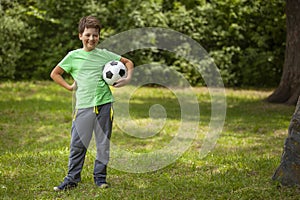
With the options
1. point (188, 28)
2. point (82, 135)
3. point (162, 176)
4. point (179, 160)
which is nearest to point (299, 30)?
point (188, 28)

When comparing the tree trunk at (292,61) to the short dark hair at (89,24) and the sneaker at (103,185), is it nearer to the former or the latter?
the sneaker at (103,185)

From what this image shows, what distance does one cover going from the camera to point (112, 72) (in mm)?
4809

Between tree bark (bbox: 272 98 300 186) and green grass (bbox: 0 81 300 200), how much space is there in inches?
4.5

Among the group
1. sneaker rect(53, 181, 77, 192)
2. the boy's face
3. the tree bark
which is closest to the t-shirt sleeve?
the boy's face

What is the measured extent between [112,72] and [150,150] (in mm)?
2518

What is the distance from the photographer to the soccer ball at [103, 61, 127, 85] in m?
4.81

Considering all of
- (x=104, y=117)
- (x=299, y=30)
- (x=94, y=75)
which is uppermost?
(x=299, y=30)

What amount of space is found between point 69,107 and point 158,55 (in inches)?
210

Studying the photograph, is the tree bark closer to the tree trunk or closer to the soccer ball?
the soccer ball

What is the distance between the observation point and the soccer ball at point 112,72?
4.81 m

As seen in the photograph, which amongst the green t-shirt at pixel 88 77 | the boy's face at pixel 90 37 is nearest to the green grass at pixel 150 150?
the green t-shirt at pixel 88 77

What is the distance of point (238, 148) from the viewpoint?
7.28 meters

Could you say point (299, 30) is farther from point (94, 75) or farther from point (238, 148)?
point (94, 75)

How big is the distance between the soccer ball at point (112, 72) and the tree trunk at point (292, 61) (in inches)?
274
